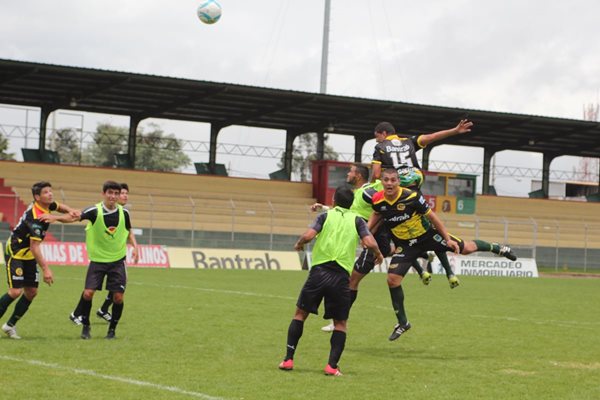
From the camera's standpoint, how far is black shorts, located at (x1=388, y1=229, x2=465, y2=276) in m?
13.1

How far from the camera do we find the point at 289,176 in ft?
178

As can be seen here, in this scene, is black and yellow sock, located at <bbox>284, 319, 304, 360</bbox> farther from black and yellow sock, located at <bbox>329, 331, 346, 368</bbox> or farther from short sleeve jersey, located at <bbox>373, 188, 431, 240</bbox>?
short sleeve jersey, located at <bbox>373, 188, 431, 240</bbox>

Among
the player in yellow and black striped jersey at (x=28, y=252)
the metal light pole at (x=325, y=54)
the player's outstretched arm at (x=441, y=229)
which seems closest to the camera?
the player in yellow and black striped jersey at (x=28, y=252)

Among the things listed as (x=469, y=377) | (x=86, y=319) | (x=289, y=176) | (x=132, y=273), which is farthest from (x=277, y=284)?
(x=289, y=176)

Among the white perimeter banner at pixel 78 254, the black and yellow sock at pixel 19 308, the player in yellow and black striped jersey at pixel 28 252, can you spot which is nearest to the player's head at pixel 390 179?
the player in yellow and black striped jersey at pixel 28 252

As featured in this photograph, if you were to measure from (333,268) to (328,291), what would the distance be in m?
0.25

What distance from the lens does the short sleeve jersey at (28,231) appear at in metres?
11.8

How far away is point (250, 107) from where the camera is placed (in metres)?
49.1

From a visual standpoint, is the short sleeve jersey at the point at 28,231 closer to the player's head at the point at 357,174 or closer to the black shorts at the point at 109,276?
the black shorts at the point at 109,276

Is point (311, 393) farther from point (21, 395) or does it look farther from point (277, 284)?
point (277, 284)

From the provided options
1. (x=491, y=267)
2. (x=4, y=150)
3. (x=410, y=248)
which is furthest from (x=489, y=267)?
(x=4, y=150)

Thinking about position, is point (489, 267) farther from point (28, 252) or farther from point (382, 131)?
point (28, 252)

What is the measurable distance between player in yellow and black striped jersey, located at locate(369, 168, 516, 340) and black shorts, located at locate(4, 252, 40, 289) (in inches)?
178

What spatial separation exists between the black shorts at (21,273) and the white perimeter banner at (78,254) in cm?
2049
